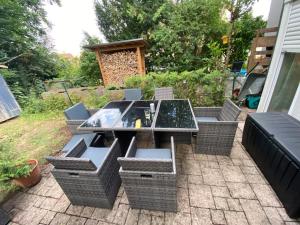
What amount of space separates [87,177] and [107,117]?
1179 millimetres

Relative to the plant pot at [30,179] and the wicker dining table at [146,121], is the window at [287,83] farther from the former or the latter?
the plant pot at [30,179]

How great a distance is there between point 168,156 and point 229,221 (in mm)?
988

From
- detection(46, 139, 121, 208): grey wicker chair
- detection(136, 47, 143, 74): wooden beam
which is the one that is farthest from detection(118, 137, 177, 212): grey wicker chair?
detection(136, 47, 143, 74): wooden beam

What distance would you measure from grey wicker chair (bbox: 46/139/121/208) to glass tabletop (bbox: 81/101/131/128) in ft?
1.34

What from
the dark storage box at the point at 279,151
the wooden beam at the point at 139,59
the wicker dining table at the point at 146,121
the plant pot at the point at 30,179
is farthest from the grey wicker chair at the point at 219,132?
the wooden beam at the point at 139,59

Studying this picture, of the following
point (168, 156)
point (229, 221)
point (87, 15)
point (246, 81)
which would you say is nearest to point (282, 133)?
point (229, 221)

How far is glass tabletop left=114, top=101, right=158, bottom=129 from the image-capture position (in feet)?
7.42

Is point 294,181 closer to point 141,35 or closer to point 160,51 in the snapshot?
point 160,51

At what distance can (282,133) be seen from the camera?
1951 mm

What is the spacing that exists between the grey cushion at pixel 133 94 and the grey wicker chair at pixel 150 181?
2.09 metres

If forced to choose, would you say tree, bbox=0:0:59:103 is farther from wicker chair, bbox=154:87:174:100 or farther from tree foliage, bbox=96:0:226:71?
wicker chair, bbox=154:87:174:100

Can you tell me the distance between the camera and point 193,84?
380cm

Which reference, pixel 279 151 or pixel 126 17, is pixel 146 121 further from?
pixel 126 17

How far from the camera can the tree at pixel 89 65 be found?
8039 mm
